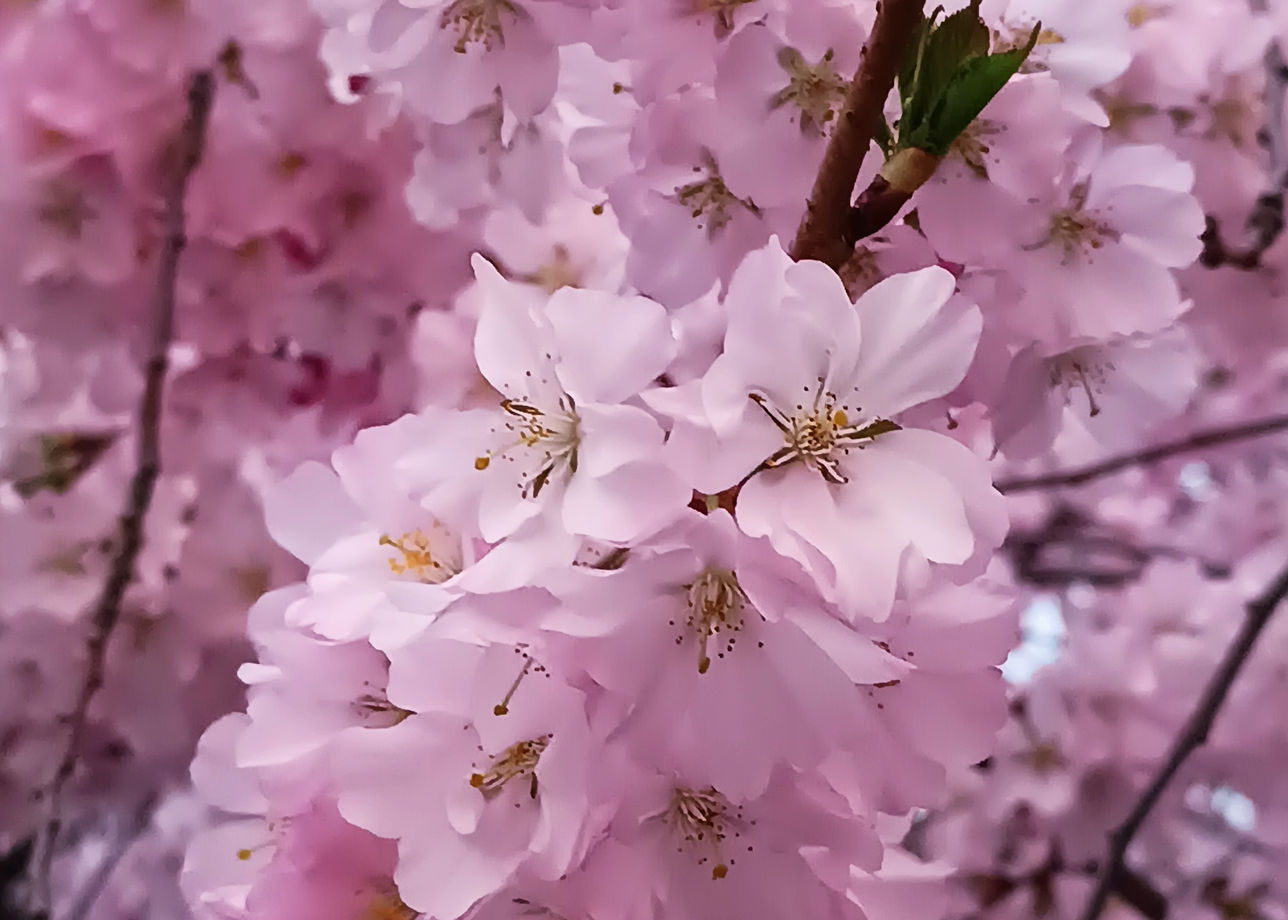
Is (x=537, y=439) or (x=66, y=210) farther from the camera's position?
(x=66, y=210)

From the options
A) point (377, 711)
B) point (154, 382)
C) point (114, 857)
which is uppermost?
point (377, 711)

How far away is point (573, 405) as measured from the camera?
1.34ft

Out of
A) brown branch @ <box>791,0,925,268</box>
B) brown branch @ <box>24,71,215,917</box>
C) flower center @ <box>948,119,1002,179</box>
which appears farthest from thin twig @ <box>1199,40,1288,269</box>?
brown branch @ <box>24,71,215,917</box>

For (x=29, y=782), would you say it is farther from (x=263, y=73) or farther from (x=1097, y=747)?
(x=1097, y=747)

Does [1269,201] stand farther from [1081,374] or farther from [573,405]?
[573,405]

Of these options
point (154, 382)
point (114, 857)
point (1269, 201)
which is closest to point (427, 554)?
point (154, 382)

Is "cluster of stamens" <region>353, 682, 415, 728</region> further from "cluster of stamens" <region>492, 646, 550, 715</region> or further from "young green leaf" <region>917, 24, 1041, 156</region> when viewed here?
"young green leaf" <region>917, 24, 1041, 156</region>

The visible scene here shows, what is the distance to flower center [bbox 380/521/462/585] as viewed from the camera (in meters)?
0.46

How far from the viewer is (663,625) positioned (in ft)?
1.19

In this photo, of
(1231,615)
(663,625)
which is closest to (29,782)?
(663,625)

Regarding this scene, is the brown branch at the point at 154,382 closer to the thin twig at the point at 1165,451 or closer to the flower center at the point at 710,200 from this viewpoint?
the flower center at the point at 710,200

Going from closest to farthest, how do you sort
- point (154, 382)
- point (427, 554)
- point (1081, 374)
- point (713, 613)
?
point (713, 613) → point (427, 554) → point (1081, 374) → point (154, 382)

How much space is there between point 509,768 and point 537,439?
0.38ft

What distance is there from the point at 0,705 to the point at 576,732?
0.75 meters
